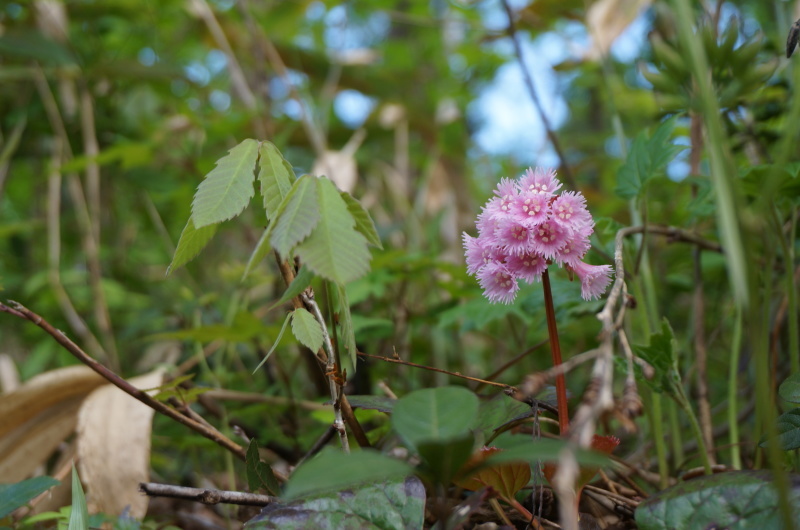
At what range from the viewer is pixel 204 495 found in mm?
634

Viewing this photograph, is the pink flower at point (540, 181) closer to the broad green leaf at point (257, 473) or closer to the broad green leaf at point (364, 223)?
the broad green leaf at point (364, 223)

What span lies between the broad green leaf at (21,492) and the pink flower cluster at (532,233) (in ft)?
1.90

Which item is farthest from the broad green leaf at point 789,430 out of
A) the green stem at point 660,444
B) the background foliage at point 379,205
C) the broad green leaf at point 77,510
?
the broad green leaf at point 77,510

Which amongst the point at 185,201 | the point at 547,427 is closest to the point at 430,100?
the point at 185,201

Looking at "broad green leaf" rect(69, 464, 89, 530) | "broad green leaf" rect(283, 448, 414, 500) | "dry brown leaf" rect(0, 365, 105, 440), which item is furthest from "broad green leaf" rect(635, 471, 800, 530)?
"dry brown leaf" rect(0, 365, 105, 440)

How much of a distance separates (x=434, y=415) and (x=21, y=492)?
57cm

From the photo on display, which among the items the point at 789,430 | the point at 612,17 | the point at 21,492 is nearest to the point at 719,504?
the point at 789,430

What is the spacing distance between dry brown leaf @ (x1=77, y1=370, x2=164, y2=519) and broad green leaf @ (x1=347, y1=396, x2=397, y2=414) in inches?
16.3

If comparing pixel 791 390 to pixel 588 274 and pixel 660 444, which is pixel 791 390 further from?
pixel 588 274

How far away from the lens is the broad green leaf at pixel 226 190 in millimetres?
550

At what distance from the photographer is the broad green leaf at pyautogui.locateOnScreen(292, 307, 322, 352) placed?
1.87ft

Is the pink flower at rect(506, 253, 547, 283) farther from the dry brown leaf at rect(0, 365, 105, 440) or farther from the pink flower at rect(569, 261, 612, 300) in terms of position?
the dry brown leaf at rect(0, 365, 105, 440)

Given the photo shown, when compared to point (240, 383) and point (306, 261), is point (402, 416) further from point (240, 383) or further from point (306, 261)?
point (240, 383)

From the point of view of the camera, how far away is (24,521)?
32.4 inches
